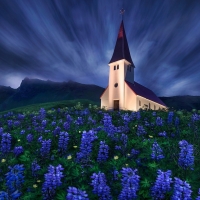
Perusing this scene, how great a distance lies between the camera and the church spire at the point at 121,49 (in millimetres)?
39344

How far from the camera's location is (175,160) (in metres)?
4.70

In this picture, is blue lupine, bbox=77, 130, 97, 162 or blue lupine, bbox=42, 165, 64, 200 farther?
blue lupine, bbox=77, 130, 97, 162

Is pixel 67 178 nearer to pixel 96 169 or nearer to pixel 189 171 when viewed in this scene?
pixel 96 169

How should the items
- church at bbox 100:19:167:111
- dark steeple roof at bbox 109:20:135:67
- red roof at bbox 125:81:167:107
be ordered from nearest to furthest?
1. church at bbox 100:19:167:111
2. red roof at bbox 125:81:167:107
3. dark steeple roof at bbox 109:20:135:67

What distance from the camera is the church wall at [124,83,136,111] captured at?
121 feet

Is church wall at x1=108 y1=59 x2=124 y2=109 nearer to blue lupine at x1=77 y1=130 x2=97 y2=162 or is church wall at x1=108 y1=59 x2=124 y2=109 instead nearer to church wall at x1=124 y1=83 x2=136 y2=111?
church wall at x1=124 y1=83 x2=136 y2=111

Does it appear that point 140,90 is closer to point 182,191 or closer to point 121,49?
point 121,49

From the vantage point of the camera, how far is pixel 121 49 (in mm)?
39938

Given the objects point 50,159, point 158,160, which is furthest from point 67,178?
point 158,160

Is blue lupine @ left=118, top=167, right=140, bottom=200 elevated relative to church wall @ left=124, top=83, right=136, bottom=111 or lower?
lower

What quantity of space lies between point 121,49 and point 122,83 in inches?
275

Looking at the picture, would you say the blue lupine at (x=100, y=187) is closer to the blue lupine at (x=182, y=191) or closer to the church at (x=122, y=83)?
the blue lupine at (x=182, y=191)

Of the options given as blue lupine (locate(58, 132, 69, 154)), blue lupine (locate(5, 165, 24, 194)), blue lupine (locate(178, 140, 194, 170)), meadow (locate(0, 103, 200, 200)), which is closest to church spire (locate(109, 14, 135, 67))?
meadow (locate(0, 103, 200, 200))

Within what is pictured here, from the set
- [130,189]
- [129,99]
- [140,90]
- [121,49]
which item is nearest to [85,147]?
[130,189]
